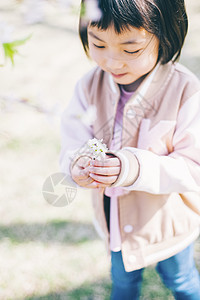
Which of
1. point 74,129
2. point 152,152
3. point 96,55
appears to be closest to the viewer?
point 96,55

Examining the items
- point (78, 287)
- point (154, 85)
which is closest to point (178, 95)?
point (154, 85)

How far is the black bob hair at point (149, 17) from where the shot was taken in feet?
2.45

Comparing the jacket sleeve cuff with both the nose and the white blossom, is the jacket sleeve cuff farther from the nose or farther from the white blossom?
the nose

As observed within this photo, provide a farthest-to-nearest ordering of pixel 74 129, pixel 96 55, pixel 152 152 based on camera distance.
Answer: pixel 74 129
pixel 152 152
pixel 96 55

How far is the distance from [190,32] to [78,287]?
2626mm

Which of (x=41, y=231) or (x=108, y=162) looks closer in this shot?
(x=108, y=162)

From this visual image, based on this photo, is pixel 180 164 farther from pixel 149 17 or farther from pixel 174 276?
pixel 174 276

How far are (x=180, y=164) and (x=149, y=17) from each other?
354mm

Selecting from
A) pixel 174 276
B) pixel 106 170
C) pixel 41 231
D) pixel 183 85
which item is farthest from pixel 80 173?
pixel 41 231

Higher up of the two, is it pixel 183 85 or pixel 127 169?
pixel 183 85

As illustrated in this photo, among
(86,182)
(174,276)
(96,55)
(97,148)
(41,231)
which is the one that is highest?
(96,55)

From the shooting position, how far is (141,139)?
3.25 feet

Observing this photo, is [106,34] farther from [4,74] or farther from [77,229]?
[4,74]

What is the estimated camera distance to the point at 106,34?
78 cm
